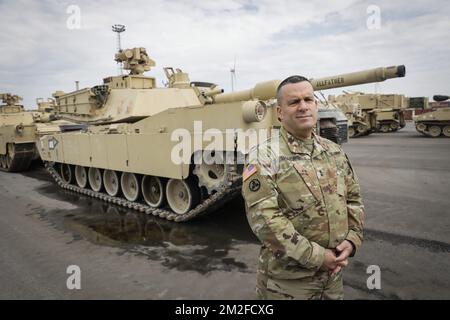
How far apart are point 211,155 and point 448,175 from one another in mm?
6942

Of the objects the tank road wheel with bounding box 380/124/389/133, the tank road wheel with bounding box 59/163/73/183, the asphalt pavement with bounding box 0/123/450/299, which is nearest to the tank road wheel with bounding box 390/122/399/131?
the tank road wheel with bounding box 380/124/389/133

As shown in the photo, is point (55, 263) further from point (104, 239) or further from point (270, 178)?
point (270, 178)

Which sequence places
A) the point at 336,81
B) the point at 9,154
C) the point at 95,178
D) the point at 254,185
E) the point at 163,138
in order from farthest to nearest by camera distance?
the point at 9,154
the point at 95,178
the point at 163,138
the point at 336,81
the point at 254,185

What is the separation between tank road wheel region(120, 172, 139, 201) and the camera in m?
7.69

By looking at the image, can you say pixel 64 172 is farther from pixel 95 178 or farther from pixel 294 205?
pixel 294 205

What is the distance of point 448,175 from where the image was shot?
9156 mm

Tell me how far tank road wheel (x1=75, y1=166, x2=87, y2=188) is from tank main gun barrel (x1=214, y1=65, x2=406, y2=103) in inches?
203

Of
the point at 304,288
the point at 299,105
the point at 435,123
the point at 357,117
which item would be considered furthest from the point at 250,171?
the point at 357,117

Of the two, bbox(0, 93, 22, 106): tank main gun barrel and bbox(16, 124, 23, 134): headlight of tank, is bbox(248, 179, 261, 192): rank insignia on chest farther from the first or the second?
bbox(0, 93, 22, 106): tank main gun barrel

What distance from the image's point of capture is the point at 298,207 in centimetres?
208

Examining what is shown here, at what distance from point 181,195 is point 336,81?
335 cm

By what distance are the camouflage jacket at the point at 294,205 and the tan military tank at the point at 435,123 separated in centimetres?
2054

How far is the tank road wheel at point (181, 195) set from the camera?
6.20 meters
